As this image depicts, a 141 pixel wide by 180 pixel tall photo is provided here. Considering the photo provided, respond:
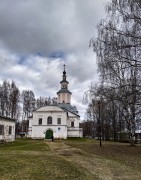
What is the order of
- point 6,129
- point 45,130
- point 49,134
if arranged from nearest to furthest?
point 6,129 < point 49,134 < point 45,130

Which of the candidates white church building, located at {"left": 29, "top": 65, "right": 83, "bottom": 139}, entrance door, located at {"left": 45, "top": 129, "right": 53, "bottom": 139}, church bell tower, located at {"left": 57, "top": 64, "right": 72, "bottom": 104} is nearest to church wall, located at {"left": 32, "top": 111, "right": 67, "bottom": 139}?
white church building, located at {"left": 29, "top": 65, "right": 83, "bottom": 139}

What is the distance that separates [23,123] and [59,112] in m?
25.4

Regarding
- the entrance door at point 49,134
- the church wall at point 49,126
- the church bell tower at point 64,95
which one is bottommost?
the entrance door at point 49,134

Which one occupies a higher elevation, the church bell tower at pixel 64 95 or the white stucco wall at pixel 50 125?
the church bell tower at pixel 64 95

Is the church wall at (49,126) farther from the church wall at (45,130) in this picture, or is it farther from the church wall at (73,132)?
the church wall at (73,132)

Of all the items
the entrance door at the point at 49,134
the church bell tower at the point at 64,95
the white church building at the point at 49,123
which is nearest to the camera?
the entrance door at the point at 49,134

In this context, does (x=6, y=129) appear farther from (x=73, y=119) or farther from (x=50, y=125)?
(x=73, y=119)

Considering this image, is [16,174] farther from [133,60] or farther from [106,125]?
[106,125]

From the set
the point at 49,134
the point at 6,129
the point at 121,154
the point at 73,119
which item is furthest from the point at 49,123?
the point at 121,154

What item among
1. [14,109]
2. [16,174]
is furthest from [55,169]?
[14,109]

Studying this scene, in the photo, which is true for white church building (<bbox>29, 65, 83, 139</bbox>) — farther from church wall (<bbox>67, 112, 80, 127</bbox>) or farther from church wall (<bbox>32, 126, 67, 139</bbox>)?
church wall (<bbox>67, 112, 80, 127</bbox>)

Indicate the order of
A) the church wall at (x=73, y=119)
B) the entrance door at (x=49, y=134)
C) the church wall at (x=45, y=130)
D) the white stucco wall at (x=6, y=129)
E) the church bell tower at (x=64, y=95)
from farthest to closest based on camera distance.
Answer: the church bell tower at (x=64, y=95), the church wall at (x=73, y=119), the church wall at (x=45, y=130), the entrance door at (x=49, y=134), the white stucco wall at (x=6, y=129)

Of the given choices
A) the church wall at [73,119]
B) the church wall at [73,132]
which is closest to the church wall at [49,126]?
the church wall at [73,132]

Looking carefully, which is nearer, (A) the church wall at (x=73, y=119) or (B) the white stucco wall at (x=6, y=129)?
(B) the white stucco wall at (x=6, y=129)
